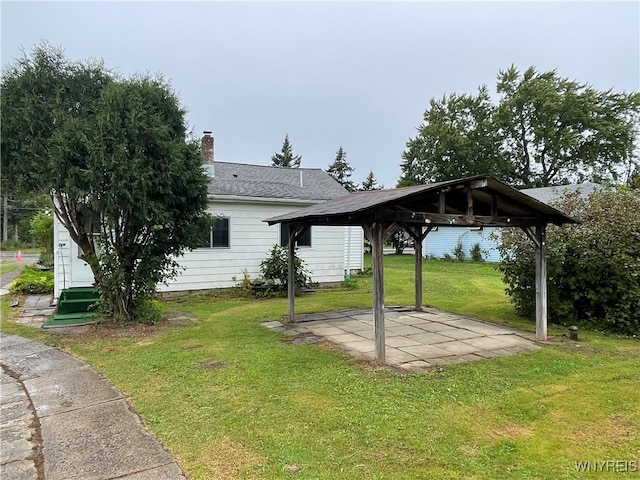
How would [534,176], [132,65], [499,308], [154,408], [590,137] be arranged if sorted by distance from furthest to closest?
[534,176]
[590,137]
[499,308]
[132,65]
[154,408]

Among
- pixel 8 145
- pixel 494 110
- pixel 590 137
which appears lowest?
pixel 8 145

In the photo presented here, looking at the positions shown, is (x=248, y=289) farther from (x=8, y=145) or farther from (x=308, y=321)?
(x=8, y=145)

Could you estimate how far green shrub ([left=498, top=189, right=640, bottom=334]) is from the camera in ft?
23.2

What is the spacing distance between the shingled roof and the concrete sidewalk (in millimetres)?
7084

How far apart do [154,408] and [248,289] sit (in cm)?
759

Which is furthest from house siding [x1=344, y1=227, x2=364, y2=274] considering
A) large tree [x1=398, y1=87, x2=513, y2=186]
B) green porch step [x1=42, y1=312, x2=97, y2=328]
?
large tree [x1=398, y1=87, x2=513, y2=186]

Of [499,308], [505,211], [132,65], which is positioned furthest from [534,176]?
[132,65]

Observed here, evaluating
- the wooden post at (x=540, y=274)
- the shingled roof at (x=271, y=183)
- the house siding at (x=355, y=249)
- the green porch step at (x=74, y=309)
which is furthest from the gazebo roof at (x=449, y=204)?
Answer: the house siding at (x=355, y=249)

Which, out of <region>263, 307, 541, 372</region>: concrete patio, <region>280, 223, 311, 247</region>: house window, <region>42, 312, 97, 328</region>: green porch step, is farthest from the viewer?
<region>280, 223, 311, 247</region>: house window

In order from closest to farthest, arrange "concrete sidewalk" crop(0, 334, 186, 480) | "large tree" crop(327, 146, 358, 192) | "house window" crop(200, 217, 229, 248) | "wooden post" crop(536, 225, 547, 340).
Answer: "concrete sidewalk" crop(0, 334, 186, 480) → "wooden post" crop(536, 225, 547, 340) → "house window" crop(200, 217, 229, 248) → "large tree" crop(327, 146, 358, 192)

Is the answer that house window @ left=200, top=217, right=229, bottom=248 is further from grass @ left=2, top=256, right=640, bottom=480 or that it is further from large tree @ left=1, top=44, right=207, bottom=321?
grass @ left=2, top=256, right=640, bottom=480

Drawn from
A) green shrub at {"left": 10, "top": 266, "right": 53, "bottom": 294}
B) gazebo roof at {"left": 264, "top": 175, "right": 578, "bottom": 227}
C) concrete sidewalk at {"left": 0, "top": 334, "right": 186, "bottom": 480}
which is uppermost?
gazebo roof at {"left": 264, "top": 175, "right": 578, "bottom": 227}

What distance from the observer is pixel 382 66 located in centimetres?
1625

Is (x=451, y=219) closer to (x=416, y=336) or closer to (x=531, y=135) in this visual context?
(x=416, y=336)
